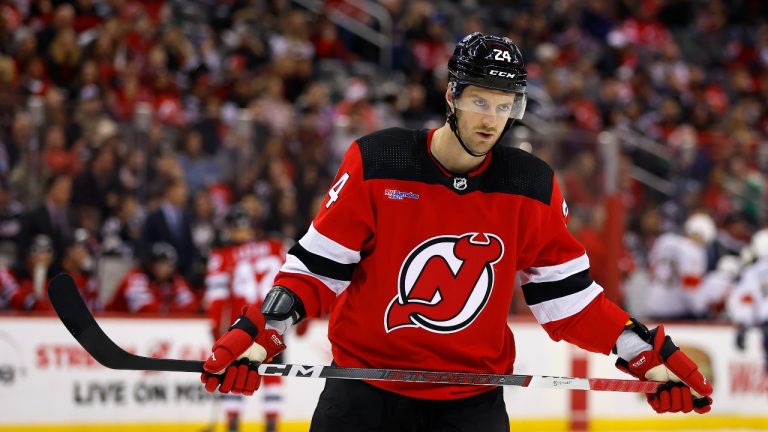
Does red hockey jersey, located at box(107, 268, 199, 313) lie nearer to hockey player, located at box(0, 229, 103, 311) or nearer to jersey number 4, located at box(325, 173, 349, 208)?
hockey player, located at box(0, 229, 103, 311)

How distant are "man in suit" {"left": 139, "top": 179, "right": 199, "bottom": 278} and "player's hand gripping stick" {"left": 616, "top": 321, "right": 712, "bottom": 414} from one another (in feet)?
13.6

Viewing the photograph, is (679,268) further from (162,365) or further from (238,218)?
(162,365)

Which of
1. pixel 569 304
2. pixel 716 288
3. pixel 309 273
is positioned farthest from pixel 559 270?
pixel 716 288

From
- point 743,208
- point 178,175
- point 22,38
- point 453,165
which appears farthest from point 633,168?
point 453,165

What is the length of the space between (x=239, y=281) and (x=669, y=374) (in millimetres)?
3792

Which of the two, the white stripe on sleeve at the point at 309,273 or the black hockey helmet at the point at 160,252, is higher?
the white stripe on sleeve at the point at 309,273

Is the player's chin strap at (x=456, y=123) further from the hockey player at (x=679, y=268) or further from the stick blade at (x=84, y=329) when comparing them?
the hockey player at (x=679, y=268)

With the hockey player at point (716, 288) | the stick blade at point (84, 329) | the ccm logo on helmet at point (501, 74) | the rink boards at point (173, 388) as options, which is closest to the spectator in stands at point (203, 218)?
the rink boards at point (173, 388)

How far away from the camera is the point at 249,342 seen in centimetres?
266

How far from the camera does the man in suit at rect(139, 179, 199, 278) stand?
666cm

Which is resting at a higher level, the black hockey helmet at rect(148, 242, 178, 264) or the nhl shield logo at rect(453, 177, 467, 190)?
the nhl shield logo at rect(453, 177, 467, 190)

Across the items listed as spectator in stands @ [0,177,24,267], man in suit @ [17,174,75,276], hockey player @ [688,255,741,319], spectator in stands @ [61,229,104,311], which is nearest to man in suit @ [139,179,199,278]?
A: spectator in stands @ [61,229,104,311]

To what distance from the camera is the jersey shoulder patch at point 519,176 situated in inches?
112

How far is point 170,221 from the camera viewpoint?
6684mm
